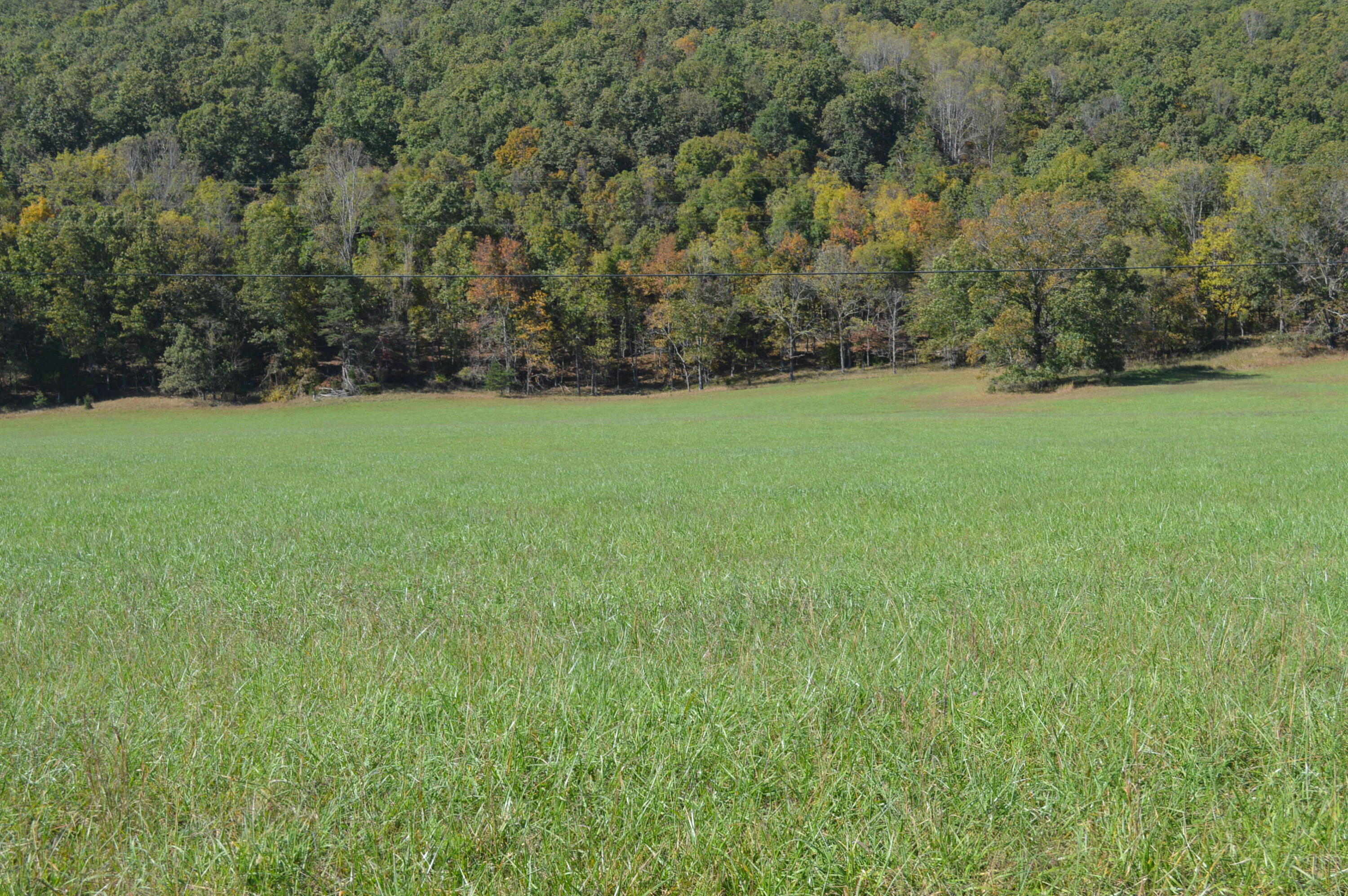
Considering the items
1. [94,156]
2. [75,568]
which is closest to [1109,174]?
[75,568]

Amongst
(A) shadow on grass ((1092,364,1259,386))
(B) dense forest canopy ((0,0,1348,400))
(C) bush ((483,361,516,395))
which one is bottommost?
(A) shadow on grass ((1092,364,1259,386))

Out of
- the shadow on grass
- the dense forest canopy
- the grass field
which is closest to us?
the grass field

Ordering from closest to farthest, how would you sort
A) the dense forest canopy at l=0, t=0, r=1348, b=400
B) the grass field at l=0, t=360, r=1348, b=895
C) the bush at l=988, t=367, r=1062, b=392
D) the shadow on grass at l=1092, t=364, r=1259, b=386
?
the grass field at l=0, t=360, r=1348, b=895 < the bush at l=988, t=367, r=1062, b=392 < the shadow on grass at l=1092, t=364, r=1259, b=386 < the dense forest canopy at l=0, t=0, r=1348, b=400

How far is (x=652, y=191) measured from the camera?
9638 centimetres

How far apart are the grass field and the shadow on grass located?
50.8 m

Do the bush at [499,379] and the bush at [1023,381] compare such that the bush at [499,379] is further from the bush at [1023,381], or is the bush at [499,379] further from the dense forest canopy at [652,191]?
the bush at [1023,381]

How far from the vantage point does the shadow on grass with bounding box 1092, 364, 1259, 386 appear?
52406 mm

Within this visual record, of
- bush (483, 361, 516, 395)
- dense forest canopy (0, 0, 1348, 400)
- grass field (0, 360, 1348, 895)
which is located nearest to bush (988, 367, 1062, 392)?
dense forest canopy (0, 0, 1348, 400)

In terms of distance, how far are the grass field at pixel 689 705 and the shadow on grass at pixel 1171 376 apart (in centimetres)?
5083

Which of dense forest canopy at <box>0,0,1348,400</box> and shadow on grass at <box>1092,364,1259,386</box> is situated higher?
dense forest canopy at <box>0,0,1348,400</box>

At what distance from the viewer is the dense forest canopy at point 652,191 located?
65188mm

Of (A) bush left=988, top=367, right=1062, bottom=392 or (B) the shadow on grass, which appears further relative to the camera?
(B) the shadow on grass

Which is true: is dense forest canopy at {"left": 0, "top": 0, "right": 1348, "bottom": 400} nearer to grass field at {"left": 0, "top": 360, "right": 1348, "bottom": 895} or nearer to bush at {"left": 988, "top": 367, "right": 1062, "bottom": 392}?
bush at {"left": 988, "top": 367, "right": 1062, "bottom": 392}

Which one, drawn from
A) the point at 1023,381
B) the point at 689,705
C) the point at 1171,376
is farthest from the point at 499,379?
the point at 689,705
